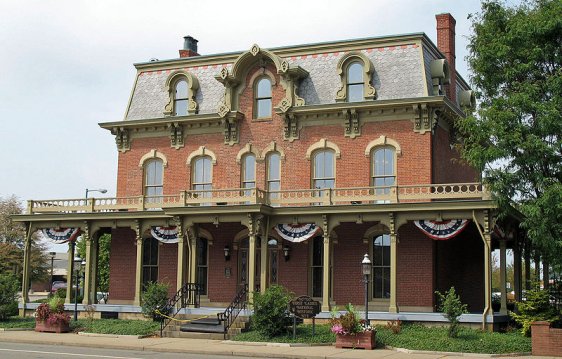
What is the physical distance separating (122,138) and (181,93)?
353 centimetres

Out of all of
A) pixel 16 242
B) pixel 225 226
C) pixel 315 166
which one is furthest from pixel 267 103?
pixel 16 242

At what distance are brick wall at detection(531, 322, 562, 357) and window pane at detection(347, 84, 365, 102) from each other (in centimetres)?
1266

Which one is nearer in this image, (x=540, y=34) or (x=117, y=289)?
(x=540, y=34)

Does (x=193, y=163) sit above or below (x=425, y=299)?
above

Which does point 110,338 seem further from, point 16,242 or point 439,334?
point 16,242

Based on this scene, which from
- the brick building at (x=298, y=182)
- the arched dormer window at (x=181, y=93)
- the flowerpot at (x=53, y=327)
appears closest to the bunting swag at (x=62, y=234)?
the brick building at (x=298, y=182)

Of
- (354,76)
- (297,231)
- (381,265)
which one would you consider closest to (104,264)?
(297,231)

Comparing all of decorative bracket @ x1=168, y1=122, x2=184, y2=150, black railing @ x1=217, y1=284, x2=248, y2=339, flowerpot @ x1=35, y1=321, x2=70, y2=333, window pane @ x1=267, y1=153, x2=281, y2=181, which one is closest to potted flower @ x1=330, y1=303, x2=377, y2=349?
black railing @ x1=217, y1=284, x2=248, y2=339

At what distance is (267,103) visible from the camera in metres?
32.8

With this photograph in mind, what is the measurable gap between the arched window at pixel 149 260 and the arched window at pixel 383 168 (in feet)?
35.4

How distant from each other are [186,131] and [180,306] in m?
8.36

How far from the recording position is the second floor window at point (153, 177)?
3447cm

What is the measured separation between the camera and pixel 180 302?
30.2 metres


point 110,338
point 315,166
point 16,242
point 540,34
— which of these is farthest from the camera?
point 16,242
